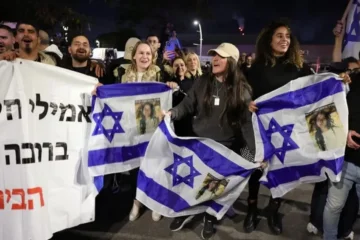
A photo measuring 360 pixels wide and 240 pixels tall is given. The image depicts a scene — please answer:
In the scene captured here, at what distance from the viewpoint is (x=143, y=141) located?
384 centimetres

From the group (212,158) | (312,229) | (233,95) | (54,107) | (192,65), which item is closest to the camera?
(54,107)

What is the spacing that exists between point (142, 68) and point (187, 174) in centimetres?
127

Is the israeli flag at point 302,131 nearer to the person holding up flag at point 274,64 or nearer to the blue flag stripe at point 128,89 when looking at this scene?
the person holding up flag at point 274,64

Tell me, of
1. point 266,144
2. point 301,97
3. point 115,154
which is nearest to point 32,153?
point 115,154

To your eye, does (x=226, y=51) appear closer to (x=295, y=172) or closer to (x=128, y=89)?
(x=128, y=89)

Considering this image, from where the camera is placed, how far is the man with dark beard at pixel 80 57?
387 cm

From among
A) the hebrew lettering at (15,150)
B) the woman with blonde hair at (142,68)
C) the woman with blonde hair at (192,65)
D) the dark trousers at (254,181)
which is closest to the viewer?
the hebrew lettering at (15,150)

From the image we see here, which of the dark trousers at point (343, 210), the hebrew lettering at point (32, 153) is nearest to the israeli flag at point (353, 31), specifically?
the dark trousers at point (343, 210)

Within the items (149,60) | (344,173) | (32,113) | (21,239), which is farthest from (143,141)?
(344,173)

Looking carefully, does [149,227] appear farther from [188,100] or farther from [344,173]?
[344,173]

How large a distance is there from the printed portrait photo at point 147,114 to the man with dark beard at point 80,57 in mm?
621

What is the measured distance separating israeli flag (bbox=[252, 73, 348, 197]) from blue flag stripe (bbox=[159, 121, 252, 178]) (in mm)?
288

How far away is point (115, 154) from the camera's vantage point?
3.69 m

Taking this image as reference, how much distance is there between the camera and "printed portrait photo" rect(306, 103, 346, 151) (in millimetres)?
3107
